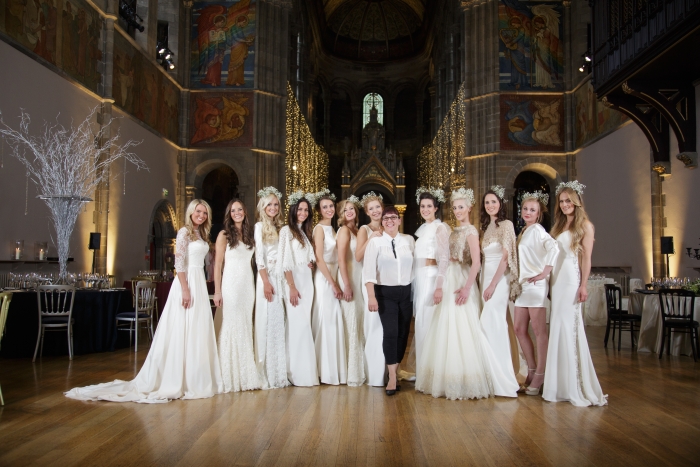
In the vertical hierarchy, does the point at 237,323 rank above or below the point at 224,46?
below

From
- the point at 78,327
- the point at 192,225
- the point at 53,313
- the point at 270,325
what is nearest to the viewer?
the point at 192,225

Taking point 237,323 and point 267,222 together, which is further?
point 267,222

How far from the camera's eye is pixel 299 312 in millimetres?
5605

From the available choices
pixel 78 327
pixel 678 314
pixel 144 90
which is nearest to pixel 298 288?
pixel 78 327

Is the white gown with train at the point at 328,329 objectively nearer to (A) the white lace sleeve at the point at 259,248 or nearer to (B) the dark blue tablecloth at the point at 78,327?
(A) the white lace sleeve at the point at 259,248

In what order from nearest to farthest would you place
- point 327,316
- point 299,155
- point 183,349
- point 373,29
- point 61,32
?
point 183,349, point 327,316, point 61,32, point 299,155, point 373,29

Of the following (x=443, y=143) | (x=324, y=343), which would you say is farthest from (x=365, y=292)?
(x=443, y=143)

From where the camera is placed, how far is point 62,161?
32.8ft

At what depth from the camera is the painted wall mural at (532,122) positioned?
1738 cm

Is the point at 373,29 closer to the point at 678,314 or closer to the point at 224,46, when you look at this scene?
the point at 224,46

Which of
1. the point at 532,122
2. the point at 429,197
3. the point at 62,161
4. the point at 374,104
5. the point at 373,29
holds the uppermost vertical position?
the point at 373,29

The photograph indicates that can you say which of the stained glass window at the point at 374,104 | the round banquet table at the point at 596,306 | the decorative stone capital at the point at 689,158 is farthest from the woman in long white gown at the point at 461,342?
the stained glass window at the point at 374,104

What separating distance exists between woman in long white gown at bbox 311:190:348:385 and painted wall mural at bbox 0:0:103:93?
6.56 meters

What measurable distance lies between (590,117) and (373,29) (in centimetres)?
1930
